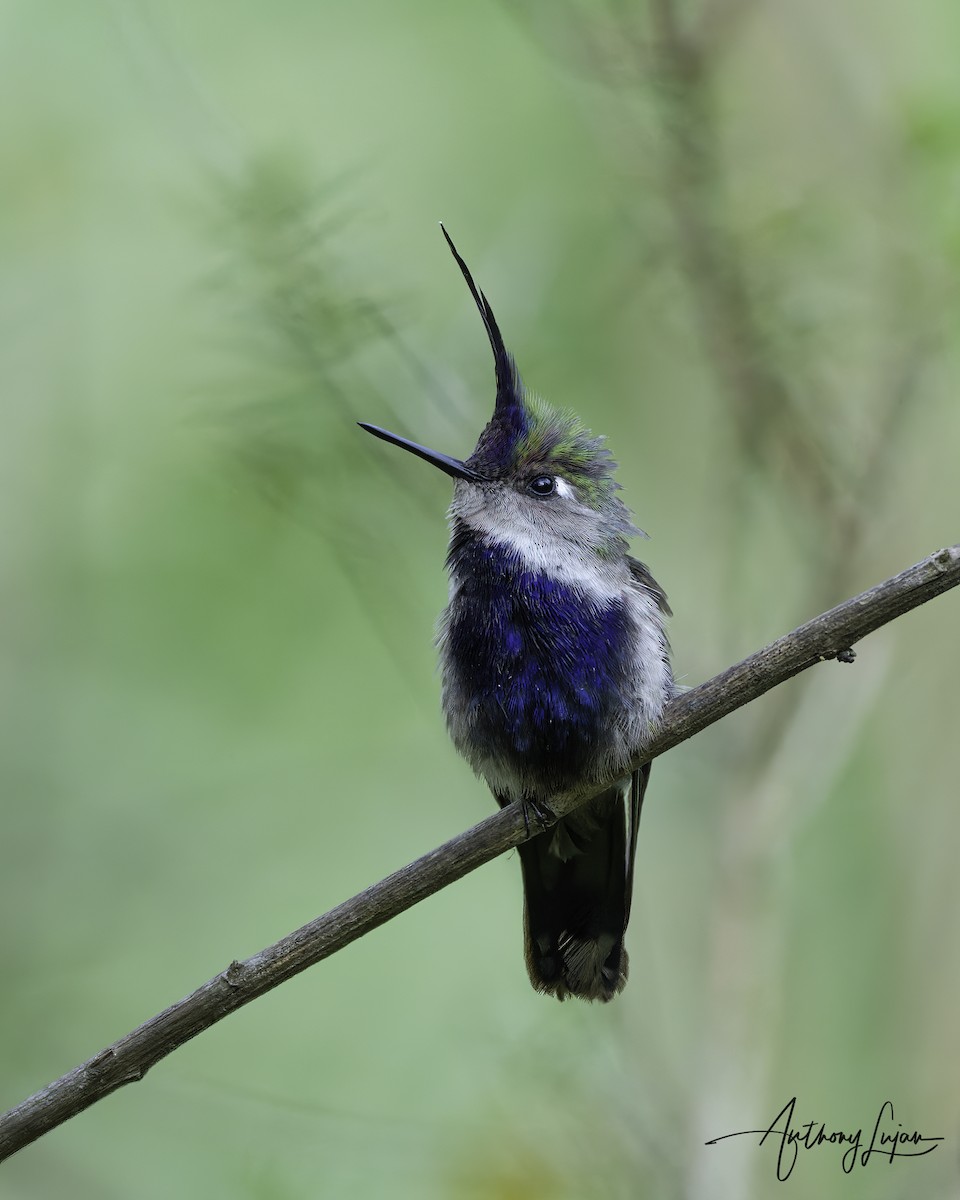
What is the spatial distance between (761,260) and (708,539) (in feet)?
4.22

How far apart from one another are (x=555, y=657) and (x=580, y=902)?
99 cm

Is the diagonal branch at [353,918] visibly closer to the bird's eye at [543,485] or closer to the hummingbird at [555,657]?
the hummingbird at [555,657]

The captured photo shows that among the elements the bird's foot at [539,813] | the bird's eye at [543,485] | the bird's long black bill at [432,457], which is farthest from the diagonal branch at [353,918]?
the bird's eye at [543,485]

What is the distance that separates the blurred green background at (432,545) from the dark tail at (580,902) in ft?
2.05

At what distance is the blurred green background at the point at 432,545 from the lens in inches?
202

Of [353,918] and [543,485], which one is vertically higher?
[543,485]

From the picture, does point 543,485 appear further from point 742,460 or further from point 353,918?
point 353,918

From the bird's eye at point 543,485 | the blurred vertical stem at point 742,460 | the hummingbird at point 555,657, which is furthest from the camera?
the blurred vertical stem at point 742,460

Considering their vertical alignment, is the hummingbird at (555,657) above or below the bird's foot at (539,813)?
above

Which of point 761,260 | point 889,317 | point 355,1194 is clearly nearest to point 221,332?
point 761,260

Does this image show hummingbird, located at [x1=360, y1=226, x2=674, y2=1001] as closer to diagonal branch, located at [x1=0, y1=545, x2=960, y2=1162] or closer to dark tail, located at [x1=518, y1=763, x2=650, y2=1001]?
dark tail, located at [x1=518, y1=763, x2=650, y2=1001]
